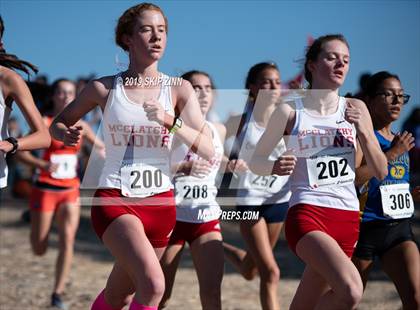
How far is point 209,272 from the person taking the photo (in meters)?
5.14

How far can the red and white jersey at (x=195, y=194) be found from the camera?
5.42m

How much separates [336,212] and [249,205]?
178cm

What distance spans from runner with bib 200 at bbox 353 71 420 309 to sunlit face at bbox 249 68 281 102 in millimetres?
1032

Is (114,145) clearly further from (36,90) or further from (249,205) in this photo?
(36,90)

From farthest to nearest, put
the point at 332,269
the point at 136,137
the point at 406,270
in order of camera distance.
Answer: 1. the point at 406,270
2. the point at 136,137
3. the point at 332,269

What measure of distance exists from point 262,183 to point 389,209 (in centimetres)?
139

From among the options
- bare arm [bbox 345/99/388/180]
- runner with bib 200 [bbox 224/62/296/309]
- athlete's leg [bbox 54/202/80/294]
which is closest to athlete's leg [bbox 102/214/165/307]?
A: bare arm [bbox 345/99/388/180]

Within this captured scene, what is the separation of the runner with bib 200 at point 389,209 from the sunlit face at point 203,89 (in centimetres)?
124

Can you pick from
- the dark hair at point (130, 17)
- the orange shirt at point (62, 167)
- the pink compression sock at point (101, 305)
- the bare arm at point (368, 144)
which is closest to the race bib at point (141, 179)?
the pink compression sock at point (101, 305)

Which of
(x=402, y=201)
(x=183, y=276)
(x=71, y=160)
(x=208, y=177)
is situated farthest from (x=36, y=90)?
(x=402, y=201)

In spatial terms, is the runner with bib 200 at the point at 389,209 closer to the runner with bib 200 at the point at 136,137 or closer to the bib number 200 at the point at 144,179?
the runner with bib 200 at the point at 136,137

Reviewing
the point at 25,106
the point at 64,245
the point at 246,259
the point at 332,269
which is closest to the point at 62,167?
the point at 64,245

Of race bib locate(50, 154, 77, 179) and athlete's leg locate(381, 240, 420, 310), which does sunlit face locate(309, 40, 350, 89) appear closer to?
athlete's leg locate(381, 240, 420, 310)

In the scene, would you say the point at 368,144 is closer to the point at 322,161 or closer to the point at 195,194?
the point at 322,161
